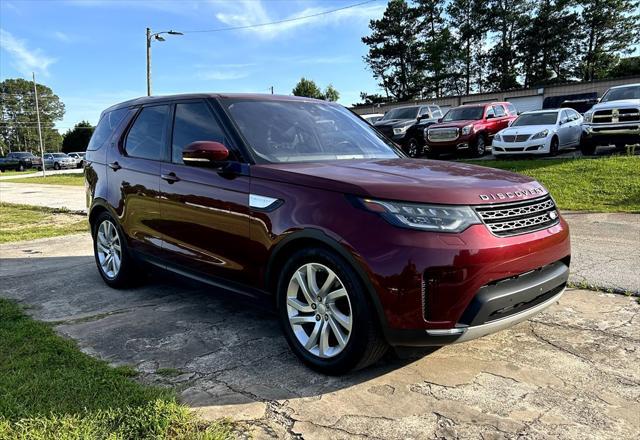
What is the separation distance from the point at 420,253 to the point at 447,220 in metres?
0.25

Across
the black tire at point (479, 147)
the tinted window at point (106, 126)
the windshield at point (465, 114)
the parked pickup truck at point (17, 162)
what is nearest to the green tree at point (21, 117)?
the parked pickup truck at point (17, 162)

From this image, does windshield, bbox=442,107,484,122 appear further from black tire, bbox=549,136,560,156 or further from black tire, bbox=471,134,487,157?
black tire, bbox=549,136,560,156

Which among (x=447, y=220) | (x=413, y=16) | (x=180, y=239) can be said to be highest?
(x=413, y=16)

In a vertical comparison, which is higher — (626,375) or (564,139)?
(564,139)

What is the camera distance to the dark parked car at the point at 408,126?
17.9 meters

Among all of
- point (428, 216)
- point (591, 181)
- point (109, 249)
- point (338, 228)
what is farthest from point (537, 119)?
point (338, 228)

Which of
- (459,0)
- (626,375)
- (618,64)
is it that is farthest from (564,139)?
(459,0)

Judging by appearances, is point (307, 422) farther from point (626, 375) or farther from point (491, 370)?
point (626, 375)

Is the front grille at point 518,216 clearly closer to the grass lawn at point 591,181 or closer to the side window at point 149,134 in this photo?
the side window at point 149,134

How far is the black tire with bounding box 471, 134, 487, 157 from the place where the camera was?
16.5 meters

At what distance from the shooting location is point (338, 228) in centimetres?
289

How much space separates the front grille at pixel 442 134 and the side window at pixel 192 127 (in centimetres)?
1315

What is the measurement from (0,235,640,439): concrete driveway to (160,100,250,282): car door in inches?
11.6

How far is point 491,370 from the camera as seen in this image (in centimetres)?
319
